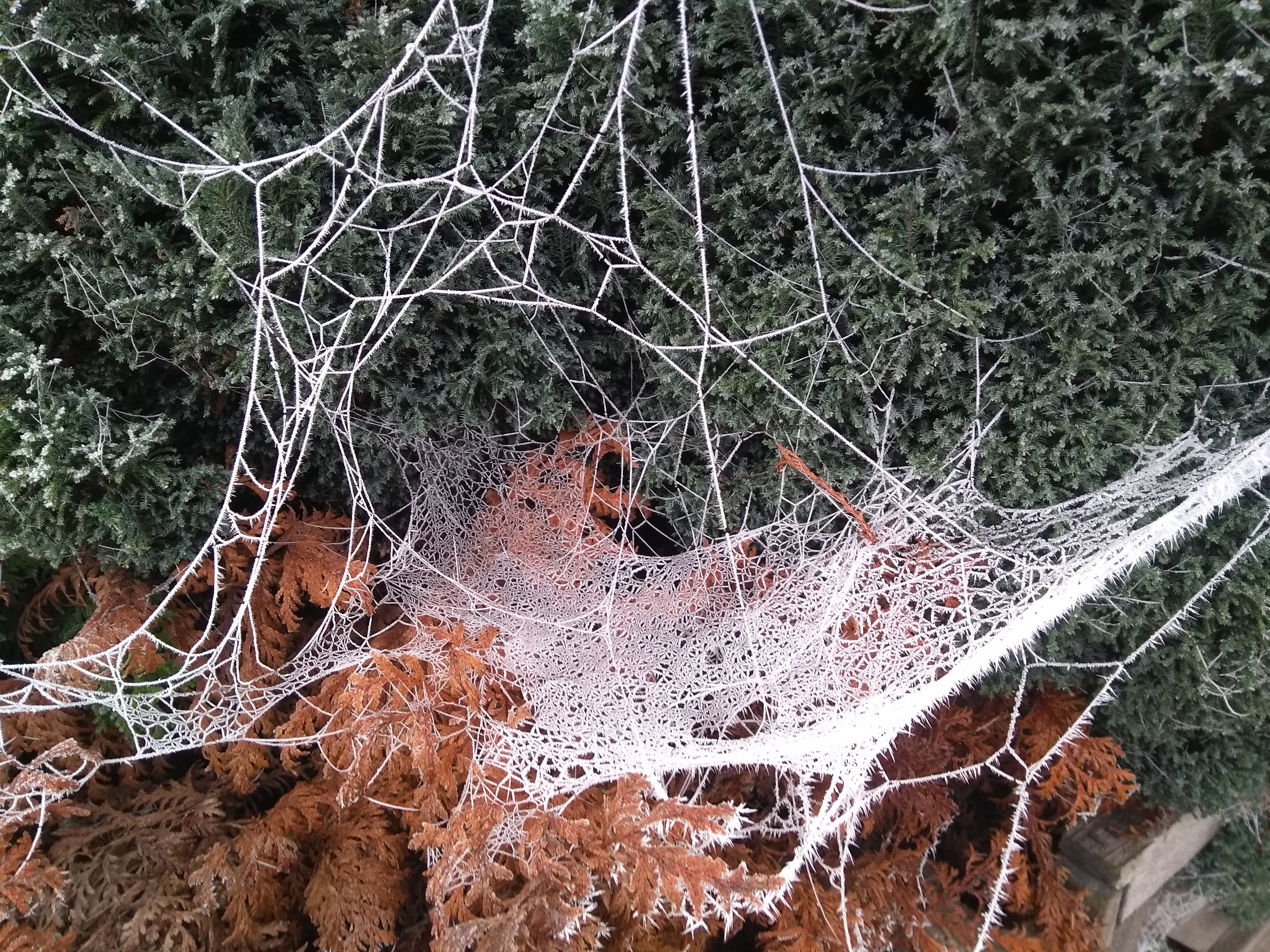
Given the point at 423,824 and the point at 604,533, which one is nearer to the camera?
the point at 423,824

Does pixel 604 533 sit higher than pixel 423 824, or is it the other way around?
pixel 604 533

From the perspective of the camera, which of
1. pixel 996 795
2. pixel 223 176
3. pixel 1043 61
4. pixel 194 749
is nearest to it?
pixel 1043 61

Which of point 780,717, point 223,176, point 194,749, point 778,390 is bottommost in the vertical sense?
point 194,749

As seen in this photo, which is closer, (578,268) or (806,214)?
(806,214)

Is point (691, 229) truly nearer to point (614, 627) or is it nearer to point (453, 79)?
point (453, 79)

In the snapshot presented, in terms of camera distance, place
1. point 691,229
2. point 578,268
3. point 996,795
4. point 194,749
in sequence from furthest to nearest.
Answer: point 996,795
point 194,749
point 578,268
point 691,229

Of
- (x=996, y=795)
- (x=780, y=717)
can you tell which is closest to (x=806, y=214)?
(x=780, y=717)

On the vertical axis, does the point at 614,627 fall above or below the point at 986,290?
below

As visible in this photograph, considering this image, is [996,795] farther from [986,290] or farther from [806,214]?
[806,214]
